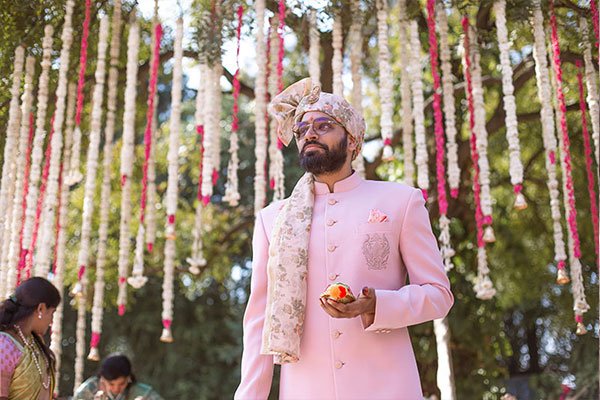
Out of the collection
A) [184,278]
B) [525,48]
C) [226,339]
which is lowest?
[226,339]

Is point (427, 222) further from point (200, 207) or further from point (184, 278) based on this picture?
point (184, 278)

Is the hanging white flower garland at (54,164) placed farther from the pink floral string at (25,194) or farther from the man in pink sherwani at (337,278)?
the man in pink sherwani at (337,278)

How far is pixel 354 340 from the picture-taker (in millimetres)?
1958

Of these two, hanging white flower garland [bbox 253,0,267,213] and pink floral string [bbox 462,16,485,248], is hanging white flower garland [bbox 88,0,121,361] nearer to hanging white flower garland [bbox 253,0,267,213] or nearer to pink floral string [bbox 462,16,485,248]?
hanging white flower garland [bbox 253,0,267,213]

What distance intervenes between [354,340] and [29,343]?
1670 mm

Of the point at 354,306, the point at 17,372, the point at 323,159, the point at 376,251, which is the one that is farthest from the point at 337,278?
the point at 17,372

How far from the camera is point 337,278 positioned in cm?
202

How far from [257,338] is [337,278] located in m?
0.28

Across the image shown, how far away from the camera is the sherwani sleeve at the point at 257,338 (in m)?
2.02

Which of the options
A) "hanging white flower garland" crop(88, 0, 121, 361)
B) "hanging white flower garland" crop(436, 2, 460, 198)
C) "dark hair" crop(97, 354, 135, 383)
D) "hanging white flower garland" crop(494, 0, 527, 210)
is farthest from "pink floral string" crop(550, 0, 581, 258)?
"dark hair" crop(97, 354, 135, 383)

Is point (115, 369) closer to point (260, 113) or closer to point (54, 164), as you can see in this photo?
point (54, 164)

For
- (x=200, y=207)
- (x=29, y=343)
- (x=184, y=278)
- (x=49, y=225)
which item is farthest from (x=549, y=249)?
(x=29, y=343)

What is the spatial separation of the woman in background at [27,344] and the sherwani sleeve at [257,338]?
1.26m

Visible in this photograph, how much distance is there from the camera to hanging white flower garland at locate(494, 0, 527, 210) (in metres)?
3.90
